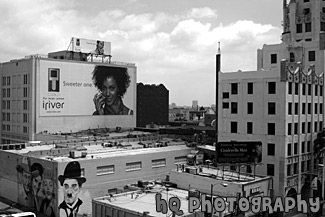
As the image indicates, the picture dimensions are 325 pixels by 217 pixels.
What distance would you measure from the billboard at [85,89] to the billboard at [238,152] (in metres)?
55.9

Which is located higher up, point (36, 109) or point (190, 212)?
point (36, 109)

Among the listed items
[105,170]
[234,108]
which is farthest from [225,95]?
[105,170]

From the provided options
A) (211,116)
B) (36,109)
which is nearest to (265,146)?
(36,109)

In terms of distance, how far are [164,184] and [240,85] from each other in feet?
74.3

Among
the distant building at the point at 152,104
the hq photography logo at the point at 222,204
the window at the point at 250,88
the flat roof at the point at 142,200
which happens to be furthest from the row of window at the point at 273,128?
the distant building at the point at 152,104

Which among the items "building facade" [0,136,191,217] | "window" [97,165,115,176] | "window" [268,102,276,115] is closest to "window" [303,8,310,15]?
"window" [268,102,276,115]

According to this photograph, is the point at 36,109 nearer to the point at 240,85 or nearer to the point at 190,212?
the point at 240,85

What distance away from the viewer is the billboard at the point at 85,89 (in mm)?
98562

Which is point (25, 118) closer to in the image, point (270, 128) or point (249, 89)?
point (249, 89)

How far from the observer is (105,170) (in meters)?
60.1

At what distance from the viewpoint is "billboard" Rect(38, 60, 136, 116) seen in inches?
3880

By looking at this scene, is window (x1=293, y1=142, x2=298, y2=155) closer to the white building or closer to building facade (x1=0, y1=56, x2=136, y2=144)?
the white building

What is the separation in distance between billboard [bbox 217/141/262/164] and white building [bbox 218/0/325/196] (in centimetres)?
718

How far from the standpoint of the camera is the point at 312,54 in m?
76.8
